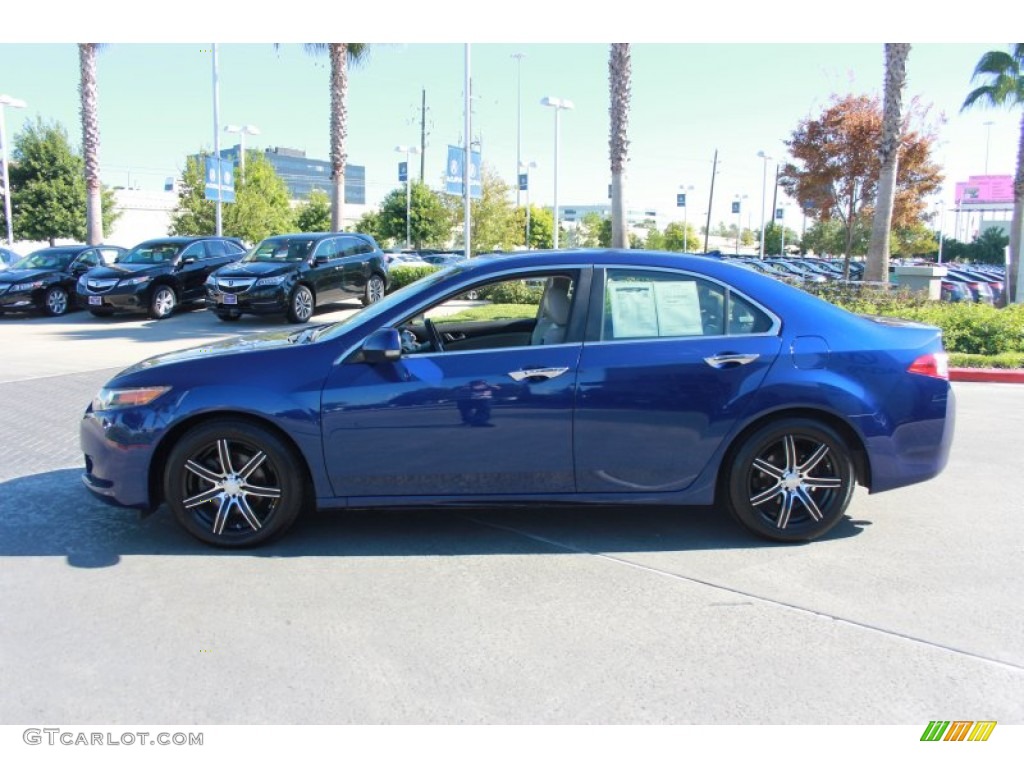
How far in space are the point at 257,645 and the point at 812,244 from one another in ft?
214

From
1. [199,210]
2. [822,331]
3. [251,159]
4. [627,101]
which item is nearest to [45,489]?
[822,331]

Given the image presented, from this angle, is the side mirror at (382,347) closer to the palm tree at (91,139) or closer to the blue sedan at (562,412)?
the blue sedan at (562,412)

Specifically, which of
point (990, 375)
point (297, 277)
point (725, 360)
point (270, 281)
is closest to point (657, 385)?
point (725, 360)

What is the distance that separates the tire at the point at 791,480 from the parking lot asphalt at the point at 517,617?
5.9 inches

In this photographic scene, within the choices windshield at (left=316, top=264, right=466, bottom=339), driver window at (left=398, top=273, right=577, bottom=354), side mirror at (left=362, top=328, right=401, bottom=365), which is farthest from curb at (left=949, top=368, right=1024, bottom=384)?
side mirror at (left=362, top=328, right=401, bottom=365)

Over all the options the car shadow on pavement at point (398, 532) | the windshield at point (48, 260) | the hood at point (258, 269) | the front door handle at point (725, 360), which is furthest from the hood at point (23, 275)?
the front door handle at point (725, 360)

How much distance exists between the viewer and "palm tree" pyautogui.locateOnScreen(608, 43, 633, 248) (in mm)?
17844

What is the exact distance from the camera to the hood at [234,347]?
14.8 ft

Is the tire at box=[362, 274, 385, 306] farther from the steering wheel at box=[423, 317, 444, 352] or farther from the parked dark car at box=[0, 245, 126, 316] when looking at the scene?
the steering wheel at box=[423, 317, 444, 352]

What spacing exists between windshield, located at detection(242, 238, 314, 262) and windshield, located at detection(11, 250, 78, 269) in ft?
16.6

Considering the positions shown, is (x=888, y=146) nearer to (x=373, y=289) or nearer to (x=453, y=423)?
(x=373, y=289)

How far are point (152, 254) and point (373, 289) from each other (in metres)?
5.01

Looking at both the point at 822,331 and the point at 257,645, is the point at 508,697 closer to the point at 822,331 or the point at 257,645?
the point at 257,645

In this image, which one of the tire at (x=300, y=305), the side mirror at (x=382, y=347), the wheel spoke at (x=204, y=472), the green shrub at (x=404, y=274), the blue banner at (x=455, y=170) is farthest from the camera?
the green shrub at (x=404, y=274)
